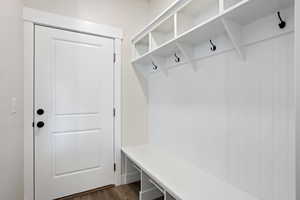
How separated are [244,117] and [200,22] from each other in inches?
38.2

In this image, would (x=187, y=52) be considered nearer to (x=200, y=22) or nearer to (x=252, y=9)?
(x=200, y=22)

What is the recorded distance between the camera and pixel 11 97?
1407 mm

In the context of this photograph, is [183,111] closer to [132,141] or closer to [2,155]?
[132,141]

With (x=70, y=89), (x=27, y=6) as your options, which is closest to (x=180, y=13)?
(x=70, y=89)

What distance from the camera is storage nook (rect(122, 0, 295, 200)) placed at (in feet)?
3.33

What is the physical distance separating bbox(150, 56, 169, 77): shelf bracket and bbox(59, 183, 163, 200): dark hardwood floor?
1.56 metres

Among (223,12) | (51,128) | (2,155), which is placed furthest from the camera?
(51,128)

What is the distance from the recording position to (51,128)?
187 centimetres

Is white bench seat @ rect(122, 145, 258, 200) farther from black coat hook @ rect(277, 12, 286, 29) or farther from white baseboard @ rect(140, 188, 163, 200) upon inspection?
black coat hook @ rect(277, 12, 286, 29)

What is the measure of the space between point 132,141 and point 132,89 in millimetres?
745

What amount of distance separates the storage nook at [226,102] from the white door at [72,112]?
0.59 metres

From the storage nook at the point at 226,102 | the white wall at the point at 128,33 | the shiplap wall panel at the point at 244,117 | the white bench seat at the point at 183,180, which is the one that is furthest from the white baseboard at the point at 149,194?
the white wall at the point at 128,33

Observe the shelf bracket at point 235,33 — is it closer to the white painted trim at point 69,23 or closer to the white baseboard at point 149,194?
the white painted trim at point 69,23

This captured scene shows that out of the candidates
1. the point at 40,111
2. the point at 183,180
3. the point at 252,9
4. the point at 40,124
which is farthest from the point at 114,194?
the point at 252,9
